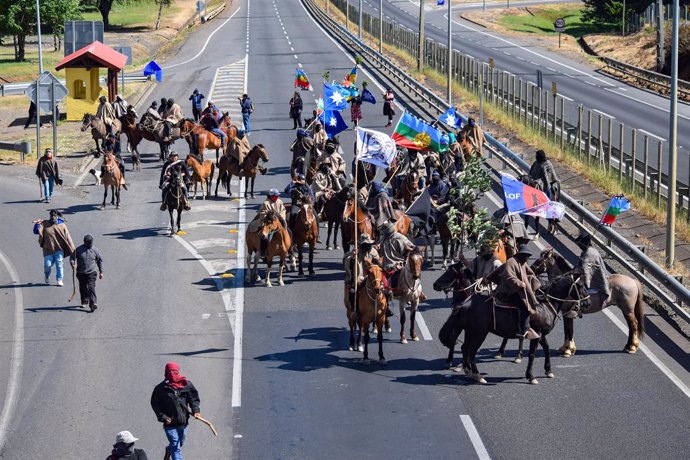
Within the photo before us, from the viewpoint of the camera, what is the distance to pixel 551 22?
4432 inches

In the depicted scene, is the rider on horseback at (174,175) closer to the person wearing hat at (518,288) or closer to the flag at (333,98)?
the flag at (333,98)

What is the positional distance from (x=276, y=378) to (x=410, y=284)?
3.25 meters

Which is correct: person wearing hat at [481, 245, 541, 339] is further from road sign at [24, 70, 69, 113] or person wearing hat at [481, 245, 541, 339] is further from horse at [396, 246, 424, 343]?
road sign at [24, 70, 69, 113]

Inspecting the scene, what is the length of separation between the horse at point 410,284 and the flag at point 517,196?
2.21 meters

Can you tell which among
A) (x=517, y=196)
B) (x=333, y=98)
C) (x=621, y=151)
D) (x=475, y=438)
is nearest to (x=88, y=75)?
(x=333, y=98)

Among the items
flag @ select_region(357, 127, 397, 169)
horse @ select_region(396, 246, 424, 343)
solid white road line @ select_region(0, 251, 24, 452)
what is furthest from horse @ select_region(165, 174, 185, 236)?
horse @ select_region(396, 246, 424, 343)

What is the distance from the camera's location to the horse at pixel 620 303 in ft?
73.5

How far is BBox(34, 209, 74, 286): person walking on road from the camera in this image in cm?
2797

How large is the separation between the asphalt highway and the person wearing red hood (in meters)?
1.01

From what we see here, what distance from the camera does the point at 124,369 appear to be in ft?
72.3

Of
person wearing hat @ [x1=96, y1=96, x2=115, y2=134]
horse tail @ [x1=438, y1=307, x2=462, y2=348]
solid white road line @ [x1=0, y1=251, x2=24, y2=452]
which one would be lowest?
solid white road line @ [x1=0, y1=251, x2=24, y2=452]

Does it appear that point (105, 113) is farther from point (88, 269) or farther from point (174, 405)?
point (174, 405)

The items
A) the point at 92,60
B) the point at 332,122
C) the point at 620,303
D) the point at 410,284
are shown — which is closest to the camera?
the point at 620,303

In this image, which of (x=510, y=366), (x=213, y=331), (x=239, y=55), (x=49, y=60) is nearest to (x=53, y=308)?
(x=213, y=331)
